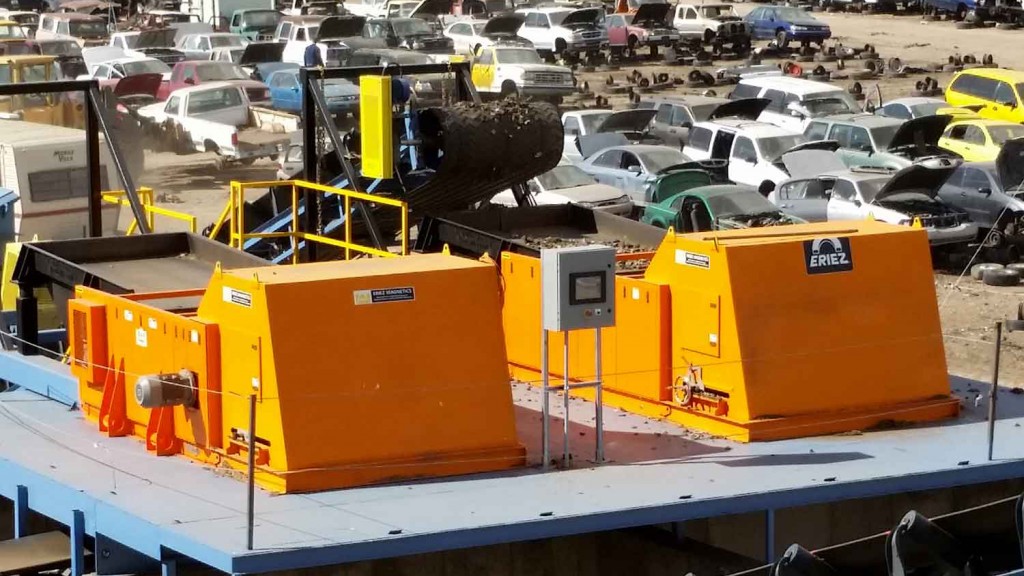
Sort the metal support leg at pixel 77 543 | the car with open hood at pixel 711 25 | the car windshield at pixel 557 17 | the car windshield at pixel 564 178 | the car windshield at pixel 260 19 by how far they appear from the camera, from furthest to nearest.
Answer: the car windshield at pixel 260 19
the car with open hood at pixel 711 25
the car windshield at pixel 557 17
the car windshield at pixel 564 178
the metal support leg at pixel 77 543

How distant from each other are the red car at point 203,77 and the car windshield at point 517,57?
6.23 meters

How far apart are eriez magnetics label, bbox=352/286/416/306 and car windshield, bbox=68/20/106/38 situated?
47.9 meters

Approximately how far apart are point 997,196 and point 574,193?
6.43 metres

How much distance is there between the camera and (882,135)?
3100 centimetres

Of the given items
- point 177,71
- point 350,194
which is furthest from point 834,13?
point 350,194

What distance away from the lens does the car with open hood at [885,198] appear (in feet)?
82.1

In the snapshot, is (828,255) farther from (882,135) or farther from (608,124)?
(608,124)

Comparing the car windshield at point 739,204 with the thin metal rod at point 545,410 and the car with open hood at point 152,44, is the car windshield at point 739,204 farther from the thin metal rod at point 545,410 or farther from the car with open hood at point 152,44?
the car with open hood at point 152,44

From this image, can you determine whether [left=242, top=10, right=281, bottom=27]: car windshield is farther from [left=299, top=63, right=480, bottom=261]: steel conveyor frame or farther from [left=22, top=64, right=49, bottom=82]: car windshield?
[left=299, top=63, right=480, bottom=261]: steel conveyor frame

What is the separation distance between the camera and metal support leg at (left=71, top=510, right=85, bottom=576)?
410 inches

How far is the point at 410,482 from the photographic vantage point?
1070 cm

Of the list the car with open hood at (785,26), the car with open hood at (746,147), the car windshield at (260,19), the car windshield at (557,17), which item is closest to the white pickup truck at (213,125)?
the car with open hood at (746,147)

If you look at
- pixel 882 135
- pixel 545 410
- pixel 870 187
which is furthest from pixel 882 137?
pixel 545 410

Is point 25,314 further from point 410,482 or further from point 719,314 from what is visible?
point 719,314
